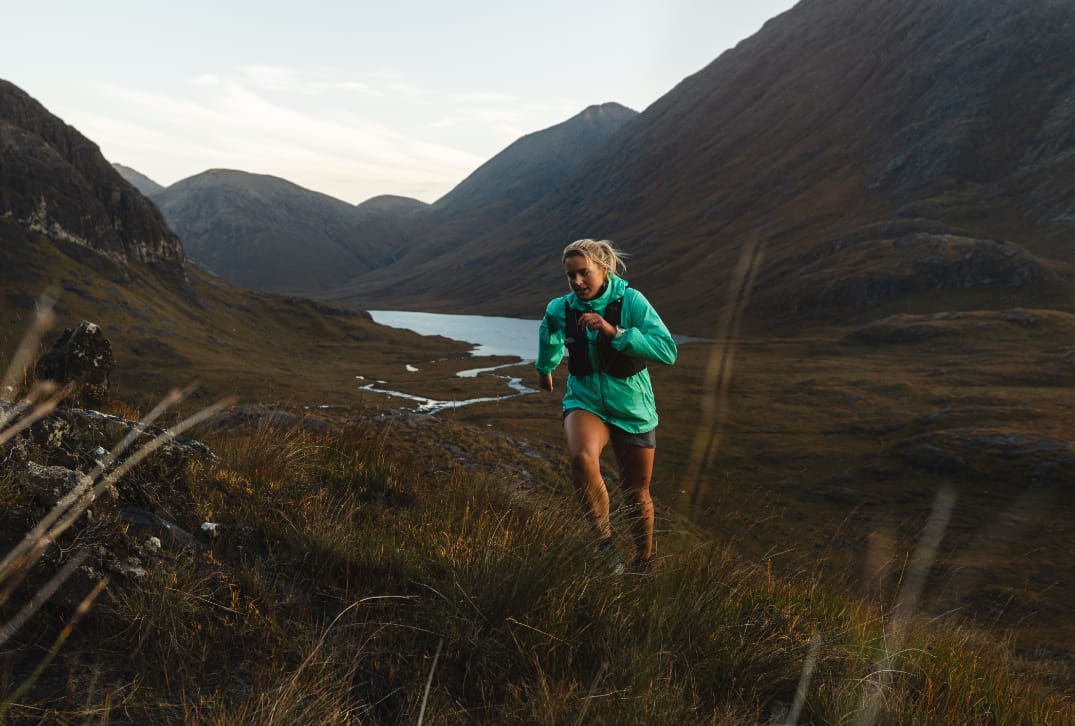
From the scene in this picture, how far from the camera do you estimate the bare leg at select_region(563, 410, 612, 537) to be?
16.0ft

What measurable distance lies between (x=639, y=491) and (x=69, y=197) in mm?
142045

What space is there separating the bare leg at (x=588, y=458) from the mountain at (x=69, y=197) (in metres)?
121

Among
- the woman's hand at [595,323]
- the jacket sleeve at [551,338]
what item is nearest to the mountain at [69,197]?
the jacket sleeve at [551,338]

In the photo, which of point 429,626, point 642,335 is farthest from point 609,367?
point 429,626

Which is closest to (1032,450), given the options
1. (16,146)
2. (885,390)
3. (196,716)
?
(885,390)

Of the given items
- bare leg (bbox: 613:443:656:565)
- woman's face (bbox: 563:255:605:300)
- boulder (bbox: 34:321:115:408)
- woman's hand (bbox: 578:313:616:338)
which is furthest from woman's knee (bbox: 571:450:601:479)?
boulder (bbox: 34:321:115:408)

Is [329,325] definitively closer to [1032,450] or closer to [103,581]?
[1032,450]

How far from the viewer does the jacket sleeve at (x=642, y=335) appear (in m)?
5.20

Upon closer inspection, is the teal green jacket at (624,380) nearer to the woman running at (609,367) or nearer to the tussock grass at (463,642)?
the woman running at (609,367)

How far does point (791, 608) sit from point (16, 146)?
148 metres

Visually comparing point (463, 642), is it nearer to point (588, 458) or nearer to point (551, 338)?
point (588, 458)

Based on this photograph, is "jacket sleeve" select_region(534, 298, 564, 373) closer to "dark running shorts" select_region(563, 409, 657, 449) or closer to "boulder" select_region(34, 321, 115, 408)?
"dark running shorts" select_region(563, 409, 657, 449)

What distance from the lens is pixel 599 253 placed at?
562 cm

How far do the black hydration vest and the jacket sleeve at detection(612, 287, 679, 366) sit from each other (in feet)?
0.34
